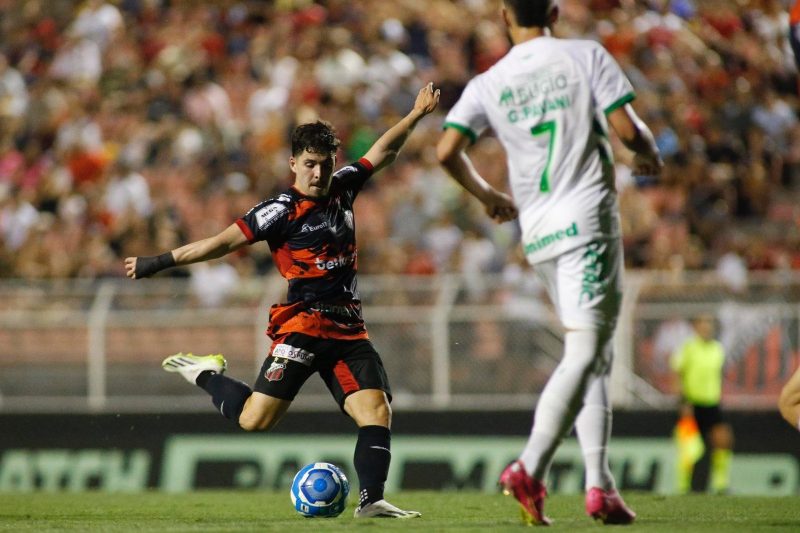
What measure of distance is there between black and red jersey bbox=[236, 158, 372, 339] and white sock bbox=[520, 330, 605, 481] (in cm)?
210

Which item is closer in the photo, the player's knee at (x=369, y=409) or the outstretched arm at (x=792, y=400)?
the outstretched arm at (x=792, y=400)

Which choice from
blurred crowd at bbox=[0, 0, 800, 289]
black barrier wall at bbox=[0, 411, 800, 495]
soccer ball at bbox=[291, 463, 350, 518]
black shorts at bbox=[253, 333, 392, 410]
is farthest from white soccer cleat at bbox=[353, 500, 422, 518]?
blurred crowd at bbox=[0, 0, 800, 289]

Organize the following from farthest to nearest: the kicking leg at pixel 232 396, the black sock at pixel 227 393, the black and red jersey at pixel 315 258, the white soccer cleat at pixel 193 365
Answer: the white soccer cleat at pixel 193 365
the black sock at pixel 227 393
the kicking leg at pixel 232 396
the black and red jersey at pixel 315 258

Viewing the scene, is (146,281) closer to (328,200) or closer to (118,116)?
(118,116)

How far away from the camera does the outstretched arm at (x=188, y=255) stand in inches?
291

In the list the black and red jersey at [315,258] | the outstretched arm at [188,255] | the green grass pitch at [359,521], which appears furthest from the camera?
the black and red jersey at [315,258]

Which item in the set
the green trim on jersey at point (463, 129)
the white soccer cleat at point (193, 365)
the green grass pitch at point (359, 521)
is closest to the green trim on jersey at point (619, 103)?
the green trim on jersey at point (463, 129)

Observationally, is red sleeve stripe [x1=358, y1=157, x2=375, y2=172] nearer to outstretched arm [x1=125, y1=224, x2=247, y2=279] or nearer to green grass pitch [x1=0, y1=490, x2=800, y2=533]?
outstretched arm [x1=125, y1=224, x2=247, y2=279]

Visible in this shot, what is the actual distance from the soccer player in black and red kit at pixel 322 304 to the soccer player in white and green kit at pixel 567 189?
5.42 feet

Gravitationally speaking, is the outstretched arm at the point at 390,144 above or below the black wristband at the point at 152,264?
above

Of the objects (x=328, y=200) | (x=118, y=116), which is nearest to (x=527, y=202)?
(x=328, y=200)

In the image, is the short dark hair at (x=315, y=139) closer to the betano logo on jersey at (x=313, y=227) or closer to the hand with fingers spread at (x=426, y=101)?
the betano logo on jersey at (x=313, y=227)

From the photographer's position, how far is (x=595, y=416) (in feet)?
20.0

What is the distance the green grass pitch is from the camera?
660 cm
